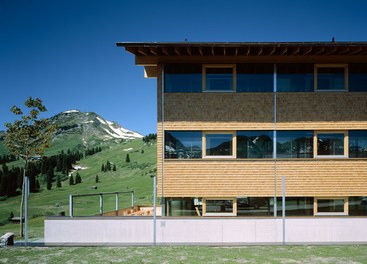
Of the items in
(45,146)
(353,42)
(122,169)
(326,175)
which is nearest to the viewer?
(353,42)

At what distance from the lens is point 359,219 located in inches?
533

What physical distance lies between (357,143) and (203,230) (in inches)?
348

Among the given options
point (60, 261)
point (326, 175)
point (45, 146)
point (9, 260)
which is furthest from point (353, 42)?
point (45, 146)

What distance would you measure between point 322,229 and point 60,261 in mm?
10007

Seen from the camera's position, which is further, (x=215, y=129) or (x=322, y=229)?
(x=215, y=129)

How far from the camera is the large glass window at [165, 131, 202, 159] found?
16.0 meters

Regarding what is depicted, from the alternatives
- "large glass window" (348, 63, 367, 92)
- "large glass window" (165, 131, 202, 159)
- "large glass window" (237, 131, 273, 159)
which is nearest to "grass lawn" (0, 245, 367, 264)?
"large glass window" (165, 131, 202, 159)

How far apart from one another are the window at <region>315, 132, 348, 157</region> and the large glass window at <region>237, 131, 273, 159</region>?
2337 mm

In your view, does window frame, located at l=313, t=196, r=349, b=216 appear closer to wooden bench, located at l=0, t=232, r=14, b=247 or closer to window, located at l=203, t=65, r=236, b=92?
window, located at l=203, t=65, r=236, b=92

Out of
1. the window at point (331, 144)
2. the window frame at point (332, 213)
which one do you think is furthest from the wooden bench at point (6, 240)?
the window at point (331, 144)

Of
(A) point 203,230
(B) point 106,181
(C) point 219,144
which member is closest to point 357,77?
(C) point 219,144

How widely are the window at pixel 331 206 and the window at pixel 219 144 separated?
15.4 ft

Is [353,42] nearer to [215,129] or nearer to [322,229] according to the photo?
[215,129]

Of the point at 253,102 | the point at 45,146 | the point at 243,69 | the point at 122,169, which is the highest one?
the point at 243,69
